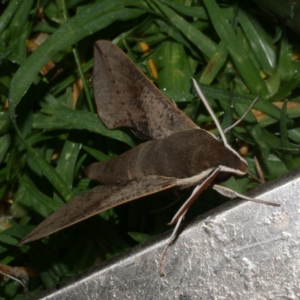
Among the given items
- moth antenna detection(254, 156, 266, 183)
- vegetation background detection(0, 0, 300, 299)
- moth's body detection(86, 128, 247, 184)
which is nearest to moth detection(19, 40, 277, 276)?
moth's body detection(86, 128, 247, 184)

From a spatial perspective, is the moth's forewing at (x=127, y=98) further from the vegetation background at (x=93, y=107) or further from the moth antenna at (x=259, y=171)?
the moth antenna at (x=259, y=171)

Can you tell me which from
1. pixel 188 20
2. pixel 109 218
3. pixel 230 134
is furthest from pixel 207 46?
pixel 109 218

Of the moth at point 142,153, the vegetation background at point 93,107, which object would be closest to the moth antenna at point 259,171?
the vegetation background at point 93,107

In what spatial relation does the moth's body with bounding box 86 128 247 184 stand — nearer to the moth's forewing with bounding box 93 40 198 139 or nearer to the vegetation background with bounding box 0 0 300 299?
the moth's forewing with bounding box 93 40 198 139

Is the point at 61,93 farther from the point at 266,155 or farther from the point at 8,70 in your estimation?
the point at 266,155

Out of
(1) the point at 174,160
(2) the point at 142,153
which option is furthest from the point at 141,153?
(1) the point at 174,160

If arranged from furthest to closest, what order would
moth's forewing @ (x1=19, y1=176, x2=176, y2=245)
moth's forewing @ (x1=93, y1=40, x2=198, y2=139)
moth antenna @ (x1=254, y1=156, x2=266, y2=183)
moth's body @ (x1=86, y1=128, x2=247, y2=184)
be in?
moth antenna @ (x1=254, y1=156, x2=266, y2=183) < moth's forewing @ (x1=93, y1=40, x2=198, y2=139) < moth's forewing @ (x1=19, y1=176, x2=176, y2=245) < moth's body @ (x1=86, y1=128, x2=247, y2=184)
